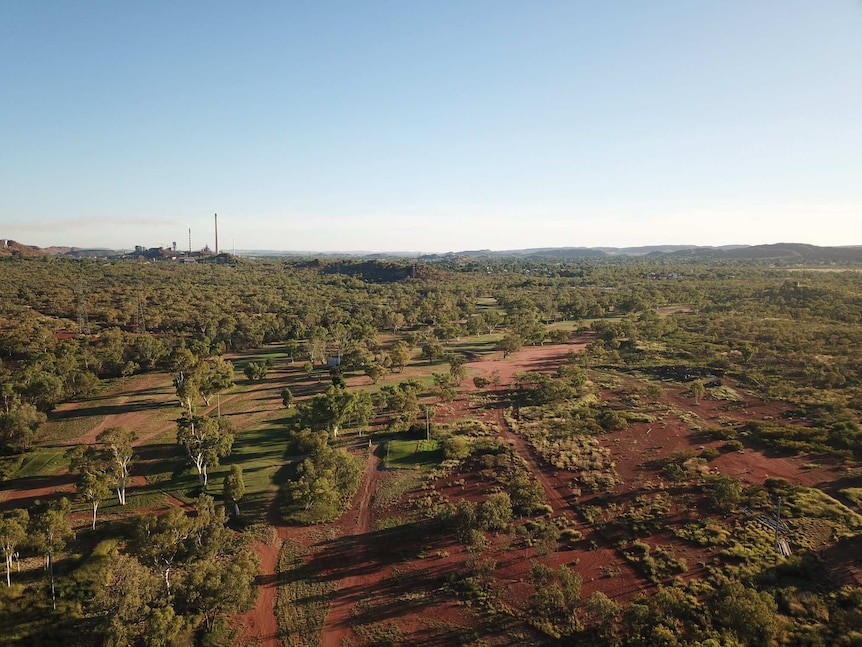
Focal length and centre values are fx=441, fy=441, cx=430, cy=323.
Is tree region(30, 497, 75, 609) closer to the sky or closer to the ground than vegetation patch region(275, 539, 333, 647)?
closer to the sky

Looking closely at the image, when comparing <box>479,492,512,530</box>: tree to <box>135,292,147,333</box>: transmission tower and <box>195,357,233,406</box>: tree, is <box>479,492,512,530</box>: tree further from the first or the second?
<box>135,292,147,333</box>: transmission tower

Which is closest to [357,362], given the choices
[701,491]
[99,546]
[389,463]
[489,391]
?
[489,391]

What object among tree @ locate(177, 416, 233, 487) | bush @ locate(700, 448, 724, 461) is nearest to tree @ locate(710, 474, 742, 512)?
bush @ locate(700, 448, 724, 461)

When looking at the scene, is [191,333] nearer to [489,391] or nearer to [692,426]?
[489,391]

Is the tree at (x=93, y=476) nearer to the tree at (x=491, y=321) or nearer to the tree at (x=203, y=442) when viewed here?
the tree at (x=203, y=442)

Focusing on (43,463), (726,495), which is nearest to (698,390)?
(726,495)

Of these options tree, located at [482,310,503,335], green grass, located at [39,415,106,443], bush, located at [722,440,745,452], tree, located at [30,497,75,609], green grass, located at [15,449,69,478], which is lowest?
green grass, located at [15,449,69,478]

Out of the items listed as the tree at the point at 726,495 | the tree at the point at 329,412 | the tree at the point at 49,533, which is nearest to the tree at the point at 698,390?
the tree at the point at 726,495
